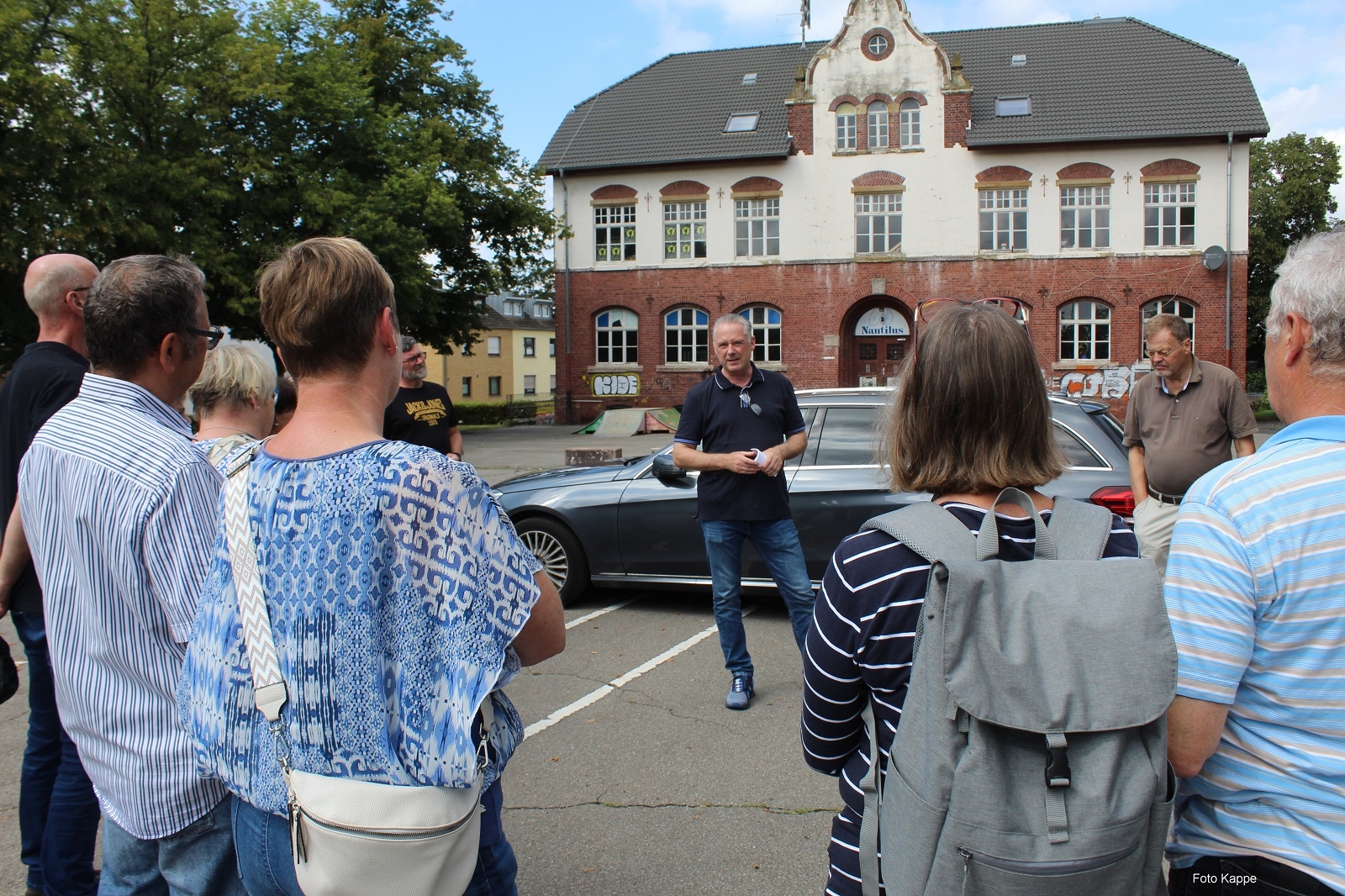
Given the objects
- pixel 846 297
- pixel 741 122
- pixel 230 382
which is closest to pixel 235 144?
pixel 741 122

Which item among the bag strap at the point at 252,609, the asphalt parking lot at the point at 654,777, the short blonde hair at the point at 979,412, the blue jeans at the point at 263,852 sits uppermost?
the short blonde hair at the point at 979,412

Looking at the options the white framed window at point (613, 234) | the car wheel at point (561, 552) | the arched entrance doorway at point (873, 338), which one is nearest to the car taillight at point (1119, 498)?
the car wheel at point (561, 552)

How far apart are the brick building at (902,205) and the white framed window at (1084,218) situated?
0.20ft

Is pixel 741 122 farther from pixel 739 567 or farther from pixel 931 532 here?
pixel 931 532

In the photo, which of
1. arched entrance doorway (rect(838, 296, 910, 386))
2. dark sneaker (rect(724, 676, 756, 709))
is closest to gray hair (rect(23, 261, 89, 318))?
dark sneaker (rect(724, 676, 756, 709))

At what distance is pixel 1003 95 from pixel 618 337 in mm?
14965

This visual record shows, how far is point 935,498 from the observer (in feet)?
5.69

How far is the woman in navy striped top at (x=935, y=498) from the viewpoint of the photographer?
5.19ft

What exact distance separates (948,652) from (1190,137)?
106ft

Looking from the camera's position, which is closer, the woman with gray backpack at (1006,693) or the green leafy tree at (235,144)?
the woman with gray backpack at (1006,693)

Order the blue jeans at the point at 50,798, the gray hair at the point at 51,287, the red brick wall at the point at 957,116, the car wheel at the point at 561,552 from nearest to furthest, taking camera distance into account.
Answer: the blue jeans at the point at 50,798 → the gray hair at the point at 51,287 → the car wheel at the point at 561,552 → the red brick wall at the point at 957,116

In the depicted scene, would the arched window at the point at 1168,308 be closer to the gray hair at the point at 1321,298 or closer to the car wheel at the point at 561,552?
the car wheel at the point at 561,552

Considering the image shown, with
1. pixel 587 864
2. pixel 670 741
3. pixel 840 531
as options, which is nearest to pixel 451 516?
pixel 587 864

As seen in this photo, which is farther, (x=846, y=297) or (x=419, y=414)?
(x=846, y=297)
